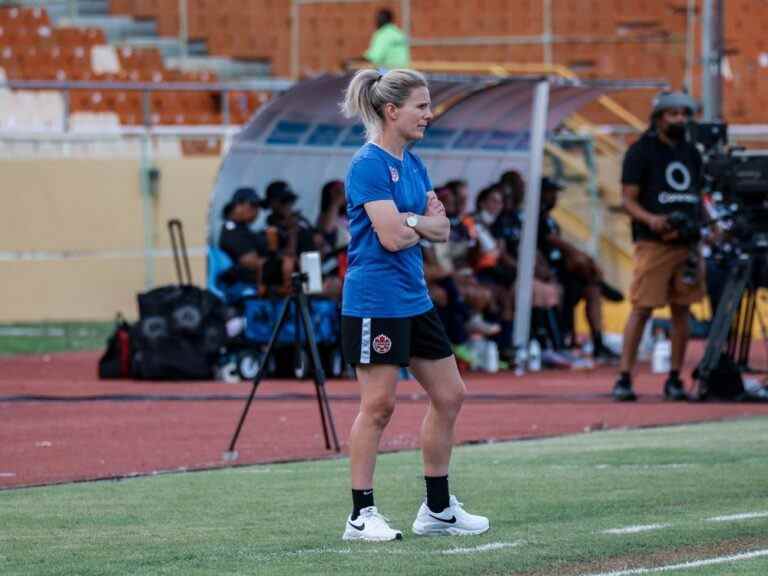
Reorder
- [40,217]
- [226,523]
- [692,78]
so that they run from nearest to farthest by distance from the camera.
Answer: [226,523] < [40,217] < [692,78]

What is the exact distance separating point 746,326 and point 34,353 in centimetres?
857

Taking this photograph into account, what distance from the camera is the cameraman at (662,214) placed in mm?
15203

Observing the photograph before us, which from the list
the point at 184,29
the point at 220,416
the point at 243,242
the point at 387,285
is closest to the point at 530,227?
the point at 243,242

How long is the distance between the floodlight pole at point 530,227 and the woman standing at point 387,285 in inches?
411

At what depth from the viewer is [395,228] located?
797cm

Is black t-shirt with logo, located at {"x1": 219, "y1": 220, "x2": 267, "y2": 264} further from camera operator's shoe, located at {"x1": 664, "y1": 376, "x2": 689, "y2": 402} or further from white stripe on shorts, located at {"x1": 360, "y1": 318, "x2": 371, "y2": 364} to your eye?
white stripe on shorts, located at {"x1": 360, "y1": 318, "x2": 371, "y2": 364}

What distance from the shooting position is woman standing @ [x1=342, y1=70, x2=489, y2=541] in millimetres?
8031

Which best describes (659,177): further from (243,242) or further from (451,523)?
(451,523)

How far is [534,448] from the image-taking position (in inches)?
477

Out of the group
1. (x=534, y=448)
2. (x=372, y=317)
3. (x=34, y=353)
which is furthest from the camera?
(x=34, y=353)

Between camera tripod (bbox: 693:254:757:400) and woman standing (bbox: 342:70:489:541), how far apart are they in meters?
7.27

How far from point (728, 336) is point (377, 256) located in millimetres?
8024

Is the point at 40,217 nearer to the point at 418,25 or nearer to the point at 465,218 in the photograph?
the point at 465,218

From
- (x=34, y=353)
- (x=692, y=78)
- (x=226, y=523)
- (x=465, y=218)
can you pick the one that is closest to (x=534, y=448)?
(x=226, y=523)
